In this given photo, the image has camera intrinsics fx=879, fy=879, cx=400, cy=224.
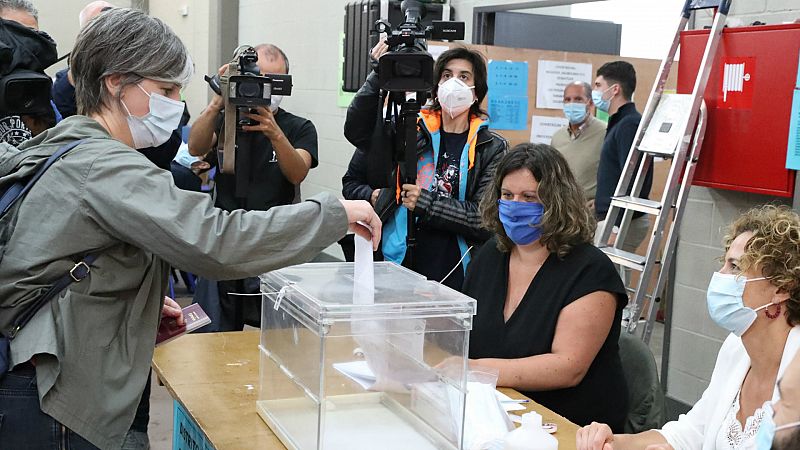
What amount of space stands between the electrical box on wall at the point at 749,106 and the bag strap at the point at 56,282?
7.97ft

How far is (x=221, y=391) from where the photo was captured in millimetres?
2104

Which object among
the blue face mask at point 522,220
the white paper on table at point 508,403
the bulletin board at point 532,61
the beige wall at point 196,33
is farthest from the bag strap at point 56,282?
the beige wall at point 196,33

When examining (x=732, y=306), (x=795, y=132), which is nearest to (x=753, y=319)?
(x=732, y=306)

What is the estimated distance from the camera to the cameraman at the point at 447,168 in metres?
3.07

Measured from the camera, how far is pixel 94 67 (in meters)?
1.60

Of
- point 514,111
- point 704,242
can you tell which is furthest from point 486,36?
point 704,242

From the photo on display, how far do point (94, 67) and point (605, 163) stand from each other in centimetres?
335

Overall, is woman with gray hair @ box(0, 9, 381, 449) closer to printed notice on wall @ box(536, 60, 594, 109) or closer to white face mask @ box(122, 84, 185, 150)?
white face mask @ box(122, 84, 185, 150)

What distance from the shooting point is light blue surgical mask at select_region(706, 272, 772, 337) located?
1840mm

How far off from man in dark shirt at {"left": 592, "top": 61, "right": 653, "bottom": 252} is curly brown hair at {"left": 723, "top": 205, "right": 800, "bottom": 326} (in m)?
2.44

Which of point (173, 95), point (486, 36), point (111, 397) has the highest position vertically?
point (486, 36)

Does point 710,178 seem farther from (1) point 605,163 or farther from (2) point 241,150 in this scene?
(2) point 241,150

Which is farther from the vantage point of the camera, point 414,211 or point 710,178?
point 710,178

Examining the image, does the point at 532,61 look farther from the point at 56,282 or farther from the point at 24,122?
the point at 56,282
